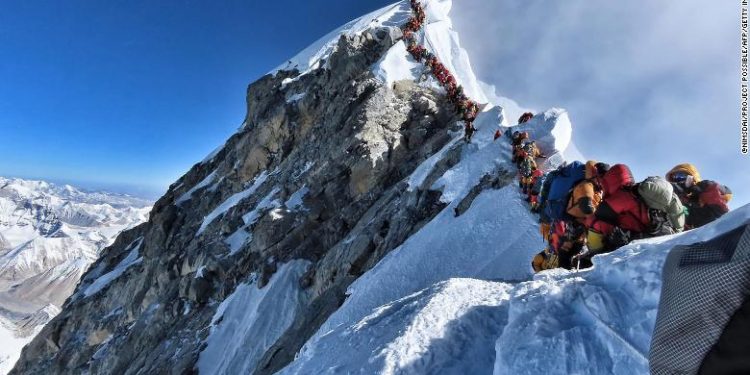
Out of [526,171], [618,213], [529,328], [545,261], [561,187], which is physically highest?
[526,171]

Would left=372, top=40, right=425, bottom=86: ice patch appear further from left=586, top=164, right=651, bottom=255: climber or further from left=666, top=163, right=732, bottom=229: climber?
left=586, top=164, right=651, bottom=255: climber

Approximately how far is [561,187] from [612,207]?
1.55 m

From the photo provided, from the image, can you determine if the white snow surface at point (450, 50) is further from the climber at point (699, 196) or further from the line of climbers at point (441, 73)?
the climber at point (699, 196)

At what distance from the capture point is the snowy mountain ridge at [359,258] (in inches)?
197

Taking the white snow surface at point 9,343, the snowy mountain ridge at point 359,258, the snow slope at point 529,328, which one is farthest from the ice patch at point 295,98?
the white snow surface at point 9,343

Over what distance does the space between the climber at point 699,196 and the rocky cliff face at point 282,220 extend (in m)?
9.76

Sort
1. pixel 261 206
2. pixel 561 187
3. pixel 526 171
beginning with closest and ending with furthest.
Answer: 1. pixel 561 187
2. pixel 526 171
3. pixel 261 206

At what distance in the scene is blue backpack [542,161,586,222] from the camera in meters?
8.36

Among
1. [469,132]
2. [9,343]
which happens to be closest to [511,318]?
[469,132]

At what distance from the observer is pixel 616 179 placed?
23.0 ft

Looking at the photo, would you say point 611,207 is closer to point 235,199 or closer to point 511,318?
point 511,318

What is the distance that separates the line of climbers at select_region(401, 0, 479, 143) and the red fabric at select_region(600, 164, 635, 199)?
43.2ft

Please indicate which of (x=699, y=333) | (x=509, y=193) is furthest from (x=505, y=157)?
(x=699, y=333)

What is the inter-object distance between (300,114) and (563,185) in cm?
3253
